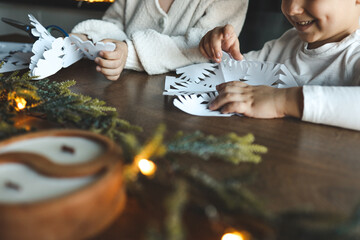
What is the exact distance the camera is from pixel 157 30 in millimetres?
1047

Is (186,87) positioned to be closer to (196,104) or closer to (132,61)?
(196,104)

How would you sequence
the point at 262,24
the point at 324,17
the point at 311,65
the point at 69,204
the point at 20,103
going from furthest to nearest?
the point at 262,24 → the point at 311,65 → the point at 324,17 → the point at 20,103 → the point at 69,204

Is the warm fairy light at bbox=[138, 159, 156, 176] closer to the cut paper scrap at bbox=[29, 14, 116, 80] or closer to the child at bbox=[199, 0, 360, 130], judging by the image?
the child at bbox=[199, 0, 360, 130]

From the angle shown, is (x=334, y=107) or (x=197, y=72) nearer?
(x=334, y=107)

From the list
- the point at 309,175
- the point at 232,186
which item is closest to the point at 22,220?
the point at 232,186

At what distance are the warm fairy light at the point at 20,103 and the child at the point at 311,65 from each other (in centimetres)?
32

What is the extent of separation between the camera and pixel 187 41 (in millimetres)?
929

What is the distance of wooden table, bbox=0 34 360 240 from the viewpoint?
286mm

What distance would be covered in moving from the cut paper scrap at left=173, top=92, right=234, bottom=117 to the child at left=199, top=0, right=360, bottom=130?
0.02 m

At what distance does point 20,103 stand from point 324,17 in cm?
64

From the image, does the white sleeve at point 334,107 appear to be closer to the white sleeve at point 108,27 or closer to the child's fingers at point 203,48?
the child's fingers at point 203,48

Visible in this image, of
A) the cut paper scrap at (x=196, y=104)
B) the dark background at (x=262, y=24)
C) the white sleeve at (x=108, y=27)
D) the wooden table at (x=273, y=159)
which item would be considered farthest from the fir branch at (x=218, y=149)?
the dark background at (x=262, y=24)

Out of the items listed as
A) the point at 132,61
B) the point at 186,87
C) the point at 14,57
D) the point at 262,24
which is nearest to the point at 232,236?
the point at 186,87

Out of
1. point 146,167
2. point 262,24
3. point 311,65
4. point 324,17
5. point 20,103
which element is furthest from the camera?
point 262,24
